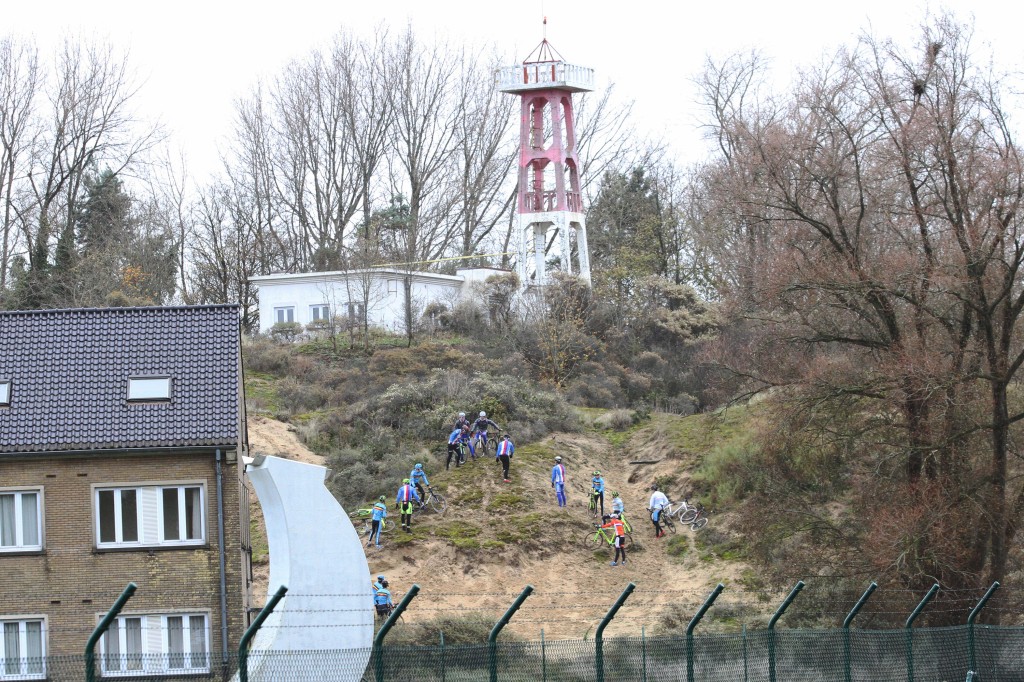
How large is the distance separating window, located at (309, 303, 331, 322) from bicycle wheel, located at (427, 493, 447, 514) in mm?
22715

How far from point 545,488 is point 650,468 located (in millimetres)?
4614

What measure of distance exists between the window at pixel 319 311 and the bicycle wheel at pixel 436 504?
22.7m

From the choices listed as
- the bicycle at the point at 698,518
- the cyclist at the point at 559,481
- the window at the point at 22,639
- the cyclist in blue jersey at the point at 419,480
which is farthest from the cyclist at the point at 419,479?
the window at the point at 22,639

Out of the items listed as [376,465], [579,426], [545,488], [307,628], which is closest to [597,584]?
[545,488]

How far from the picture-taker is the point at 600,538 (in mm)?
38469

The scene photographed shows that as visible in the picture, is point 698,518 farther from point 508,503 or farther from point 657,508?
point 508,503

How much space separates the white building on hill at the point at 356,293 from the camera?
2352 inches

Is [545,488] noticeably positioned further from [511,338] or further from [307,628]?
[307,628]

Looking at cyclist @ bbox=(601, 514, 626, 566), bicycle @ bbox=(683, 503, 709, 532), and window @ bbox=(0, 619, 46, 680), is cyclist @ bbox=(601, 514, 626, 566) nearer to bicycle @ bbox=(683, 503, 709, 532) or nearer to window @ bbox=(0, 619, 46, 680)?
bicycle @ bbox=(683, 503, 709, 532)

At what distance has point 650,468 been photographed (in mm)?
44750

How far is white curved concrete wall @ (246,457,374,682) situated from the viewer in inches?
836

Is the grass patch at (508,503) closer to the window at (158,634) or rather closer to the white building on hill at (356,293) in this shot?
the window at (158,634)

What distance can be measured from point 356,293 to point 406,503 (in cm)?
2379

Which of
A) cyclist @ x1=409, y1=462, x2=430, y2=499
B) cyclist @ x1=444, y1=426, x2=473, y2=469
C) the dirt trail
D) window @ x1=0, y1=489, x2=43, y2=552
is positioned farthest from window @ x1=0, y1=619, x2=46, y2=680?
cyclist @ x1=444, y1=426, x2=473, y2=469
